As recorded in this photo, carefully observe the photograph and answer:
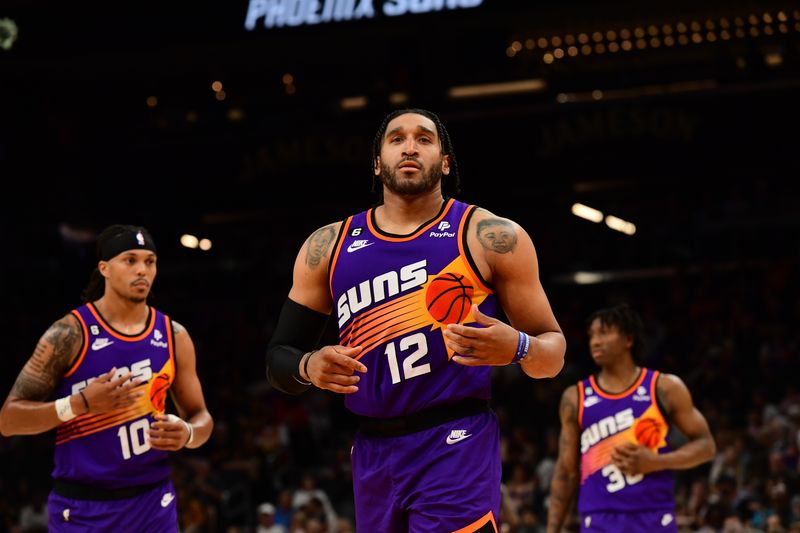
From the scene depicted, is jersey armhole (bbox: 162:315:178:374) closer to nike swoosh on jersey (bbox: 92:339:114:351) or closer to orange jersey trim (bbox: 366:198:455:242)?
nike swoosh on jersey (bbox: 92:339:114:351)

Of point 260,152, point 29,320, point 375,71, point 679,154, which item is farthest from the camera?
point 29,320

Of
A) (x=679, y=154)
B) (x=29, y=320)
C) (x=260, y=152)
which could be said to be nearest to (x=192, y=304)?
(x=29, y=320)

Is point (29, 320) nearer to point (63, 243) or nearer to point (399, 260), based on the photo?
point (63, 243)

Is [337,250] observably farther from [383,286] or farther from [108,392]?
[108,392]

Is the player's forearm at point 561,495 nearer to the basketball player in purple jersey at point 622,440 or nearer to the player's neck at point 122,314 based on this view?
the basketball player in purple jersey at point 622,440

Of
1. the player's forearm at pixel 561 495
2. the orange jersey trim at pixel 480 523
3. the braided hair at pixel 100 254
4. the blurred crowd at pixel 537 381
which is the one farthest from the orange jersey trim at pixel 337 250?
the blurred crowd at pixel 537 381

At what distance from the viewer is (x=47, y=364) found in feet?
19.0

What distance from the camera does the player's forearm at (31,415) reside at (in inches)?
217

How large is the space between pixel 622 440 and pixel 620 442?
1.3 inches

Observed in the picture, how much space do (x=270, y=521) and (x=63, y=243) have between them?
617 centimetres

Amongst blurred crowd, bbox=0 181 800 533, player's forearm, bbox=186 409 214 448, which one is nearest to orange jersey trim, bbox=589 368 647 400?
blurred crowd, bbox=0 181 800 533

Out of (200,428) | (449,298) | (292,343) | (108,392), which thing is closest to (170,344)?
(200,428)

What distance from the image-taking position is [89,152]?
54.2ft

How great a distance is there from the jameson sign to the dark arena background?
0.09 feet
